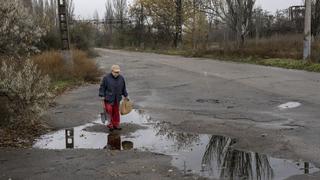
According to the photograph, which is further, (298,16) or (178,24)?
(178,24)

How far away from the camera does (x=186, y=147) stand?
9609mm

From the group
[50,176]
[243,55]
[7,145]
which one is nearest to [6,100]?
[7,145]

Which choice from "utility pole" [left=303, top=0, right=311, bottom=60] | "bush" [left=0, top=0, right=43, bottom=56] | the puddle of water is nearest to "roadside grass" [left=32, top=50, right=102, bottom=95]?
the puddle of water

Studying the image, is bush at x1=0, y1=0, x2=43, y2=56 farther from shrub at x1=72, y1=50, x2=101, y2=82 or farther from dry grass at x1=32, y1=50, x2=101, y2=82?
shrub at x1=72, y1=50, x2=101, y2=82

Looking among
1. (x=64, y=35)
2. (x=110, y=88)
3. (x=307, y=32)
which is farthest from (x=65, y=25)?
(x=110, y=88)

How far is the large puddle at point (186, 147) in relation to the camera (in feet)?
25.5

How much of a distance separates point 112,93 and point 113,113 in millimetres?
433

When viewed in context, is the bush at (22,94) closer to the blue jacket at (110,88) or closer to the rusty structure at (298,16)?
the blue jacket at (110,88)

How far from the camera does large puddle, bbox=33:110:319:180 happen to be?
7781 millimetres

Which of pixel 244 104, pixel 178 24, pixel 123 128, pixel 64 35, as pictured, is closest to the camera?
pixel 123 128

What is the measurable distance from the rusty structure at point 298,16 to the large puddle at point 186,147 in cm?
3572

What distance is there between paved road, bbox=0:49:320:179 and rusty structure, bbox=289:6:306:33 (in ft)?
74.7

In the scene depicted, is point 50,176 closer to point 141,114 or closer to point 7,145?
point 7,145

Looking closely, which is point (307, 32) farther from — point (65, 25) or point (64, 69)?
point (64, 69)
